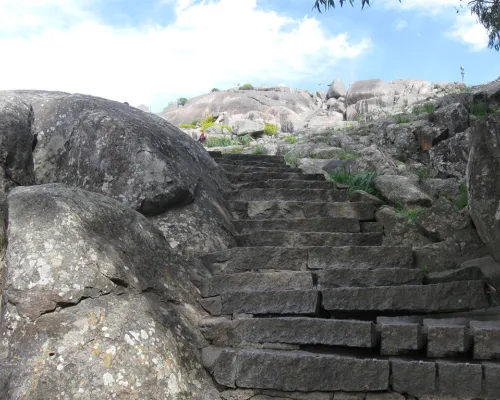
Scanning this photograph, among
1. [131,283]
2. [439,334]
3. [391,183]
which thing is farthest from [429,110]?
[131,283]

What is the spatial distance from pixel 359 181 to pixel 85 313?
14.9 feet

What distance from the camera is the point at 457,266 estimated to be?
4754mm

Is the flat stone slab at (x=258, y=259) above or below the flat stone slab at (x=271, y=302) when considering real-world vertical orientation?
above

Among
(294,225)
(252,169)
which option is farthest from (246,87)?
(294,225)

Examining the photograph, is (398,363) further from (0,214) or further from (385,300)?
(0,214)

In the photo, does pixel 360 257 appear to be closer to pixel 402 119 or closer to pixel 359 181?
pixel 359 181

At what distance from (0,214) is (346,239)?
10.5 ft

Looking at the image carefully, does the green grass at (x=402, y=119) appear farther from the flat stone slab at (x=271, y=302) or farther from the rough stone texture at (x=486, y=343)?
the rough stone texture at (x=486, y=343)

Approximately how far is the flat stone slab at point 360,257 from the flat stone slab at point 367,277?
291mm

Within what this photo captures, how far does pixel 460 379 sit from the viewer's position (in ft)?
10.7

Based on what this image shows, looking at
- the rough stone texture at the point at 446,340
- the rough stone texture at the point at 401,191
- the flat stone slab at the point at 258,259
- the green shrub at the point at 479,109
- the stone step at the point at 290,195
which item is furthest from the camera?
the green shrub at the point at 479,109

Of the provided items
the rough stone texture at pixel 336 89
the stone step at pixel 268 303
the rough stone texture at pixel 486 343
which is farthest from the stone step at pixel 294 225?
the rough stone texture at pixel 336 89

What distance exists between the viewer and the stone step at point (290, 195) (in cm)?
662

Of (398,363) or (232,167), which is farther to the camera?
(232,167)
